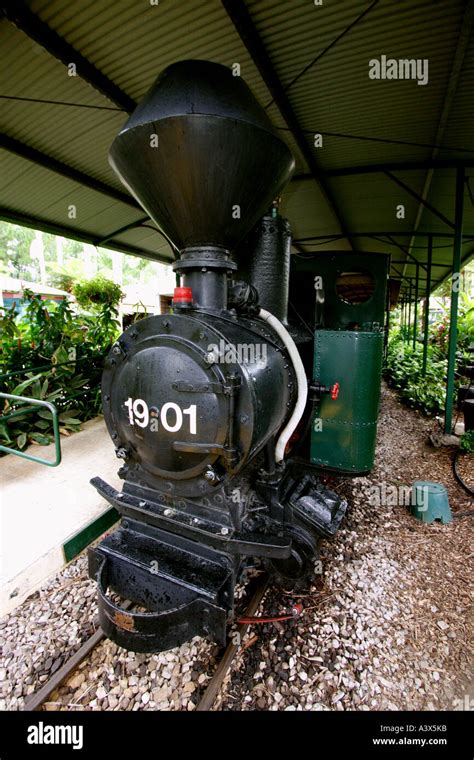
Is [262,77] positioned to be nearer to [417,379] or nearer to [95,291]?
[95,291]

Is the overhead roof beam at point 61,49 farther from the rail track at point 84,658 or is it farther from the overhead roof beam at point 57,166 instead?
the rail track at point 84,658

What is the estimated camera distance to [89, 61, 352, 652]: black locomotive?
1731mm

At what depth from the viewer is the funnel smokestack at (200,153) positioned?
5.52 ft

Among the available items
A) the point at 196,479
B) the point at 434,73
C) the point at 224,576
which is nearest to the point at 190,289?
the point at 196,479

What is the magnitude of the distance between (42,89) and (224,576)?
3.97 m

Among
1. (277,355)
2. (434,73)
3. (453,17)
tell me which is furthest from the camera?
(434,73)

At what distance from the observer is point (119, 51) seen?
2719 millimetres

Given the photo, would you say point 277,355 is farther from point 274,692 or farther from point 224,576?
point 274,692

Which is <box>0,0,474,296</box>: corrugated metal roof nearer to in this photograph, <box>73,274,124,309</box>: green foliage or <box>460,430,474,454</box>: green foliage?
<box>460,430,474,454</box>: green foliage

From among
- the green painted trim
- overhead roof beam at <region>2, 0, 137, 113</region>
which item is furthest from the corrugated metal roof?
the green painted trim

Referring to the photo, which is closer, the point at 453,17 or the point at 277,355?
the point at 277,355

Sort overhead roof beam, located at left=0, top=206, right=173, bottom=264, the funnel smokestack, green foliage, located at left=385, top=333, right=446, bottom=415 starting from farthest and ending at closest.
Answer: green foliage, located at left=385, top=333, right=446, bottom=415, overhead roof beam, located at left=0, top=206, right=173, bottom=264, the funnel smokestack

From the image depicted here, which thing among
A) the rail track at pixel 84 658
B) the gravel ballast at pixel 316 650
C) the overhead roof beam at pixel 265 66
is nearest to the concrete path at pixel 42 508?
the gravel ballast at pixel 316 650
